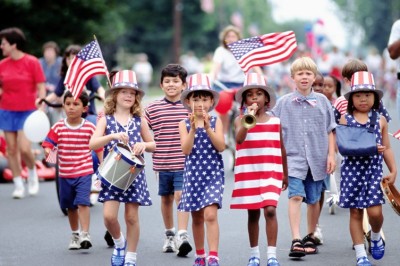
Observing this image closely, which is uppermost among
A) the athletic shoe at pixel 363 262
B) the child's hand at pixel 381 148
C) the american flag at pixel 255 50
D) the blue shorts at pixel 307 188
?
the american flag at pixel 255 50

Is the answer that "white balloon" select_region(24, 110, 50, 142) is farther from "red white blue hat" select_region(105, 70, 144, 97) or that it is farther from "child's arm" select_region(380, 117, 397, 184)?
"child's arm" select_region(380, 117, 397, 184)

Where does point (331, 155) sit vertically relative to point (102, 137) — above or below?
below

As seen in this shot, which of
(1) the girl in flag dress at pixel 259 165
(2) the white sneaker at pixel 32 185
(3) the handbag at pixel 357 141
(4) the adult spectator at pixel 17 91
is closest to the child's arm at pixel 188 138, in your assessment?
(1) the girl in flag dress at pixel 259 165

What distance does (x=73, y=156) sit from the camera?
34.2 feet

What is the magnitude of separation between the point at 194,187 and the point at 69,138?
2274 mm

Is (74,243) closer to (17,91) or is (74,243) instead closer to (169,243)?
(169,243)

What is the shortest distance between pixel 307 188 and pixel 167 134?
137cm

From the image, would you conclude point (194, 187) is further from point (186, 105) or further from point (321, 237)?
point (321, 237)

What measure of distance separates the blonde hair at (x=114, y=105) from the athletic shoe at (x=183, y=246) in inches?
52.1

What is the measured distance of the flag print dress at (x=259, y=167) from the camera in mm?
8516

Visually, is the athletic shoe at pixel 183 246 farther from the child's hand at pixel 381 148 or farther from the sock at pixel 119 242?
the child's hand at pixel 381 148

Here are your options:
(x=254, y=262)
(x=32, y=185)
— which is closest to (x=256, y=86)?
(x=254, y=262)

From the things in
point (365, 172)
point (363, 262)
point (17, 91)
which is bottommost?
point (363, 262)

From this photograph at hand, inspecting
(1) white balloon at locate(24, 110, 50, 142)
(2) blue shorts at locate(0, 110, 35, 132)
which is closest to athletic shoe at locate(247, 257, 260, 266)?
(1) white balloon at locate(24, 110, 50, 142)
